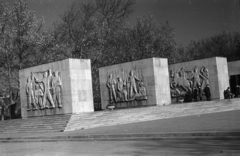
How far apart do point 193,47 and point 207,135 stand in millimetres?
46630

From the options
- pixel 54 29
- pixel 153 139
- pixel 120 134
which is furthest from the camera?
pixel 54 29

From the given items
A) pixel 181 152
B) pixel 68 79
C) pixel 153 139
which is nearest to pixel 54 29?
pixel 68 79

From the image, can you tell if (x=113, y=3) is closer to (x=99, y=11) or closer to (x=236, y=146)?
(x=99, y=11)

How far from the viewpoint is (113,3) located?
140 feet

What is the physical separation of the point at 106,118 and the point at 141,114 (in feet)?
7.76

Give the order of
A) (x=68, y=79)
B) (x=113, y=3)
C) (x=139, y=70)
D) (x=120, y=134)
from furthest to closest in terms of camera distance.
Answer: (x=113, y=3)
(x=139, y=70)
(x=68, y=79)
(x=120, y=134)

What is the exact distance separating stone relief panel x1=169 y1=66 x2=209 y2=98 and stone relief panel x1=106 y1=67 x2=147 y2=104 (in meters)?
6.53

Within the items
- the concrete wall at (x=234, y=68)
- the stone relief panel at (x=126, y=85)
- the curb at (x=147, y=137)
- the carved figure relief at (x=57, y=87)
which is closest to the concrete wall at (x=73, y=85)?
the carved figure relief at (x=57, y=87)

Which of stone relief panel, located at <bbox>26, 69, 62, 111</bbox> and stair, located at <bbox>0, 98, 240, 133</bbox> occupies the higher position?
stone relief panel, located at <bbox>26, 69, 62, 111</bbox>

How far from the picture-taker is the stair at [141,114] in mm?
22250

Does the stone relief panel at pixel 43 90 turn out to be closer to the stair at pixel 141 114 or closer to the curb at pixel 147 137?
the stair at pixel 141 114

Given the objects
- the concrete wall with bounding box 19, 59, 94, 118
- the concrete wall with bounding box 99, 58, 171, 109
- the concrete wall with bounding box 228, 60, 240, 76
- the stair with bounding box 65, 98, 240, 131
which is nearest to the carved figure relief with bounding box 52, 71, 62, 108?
the concrete wall with bounding box 19, 59, 94, 118

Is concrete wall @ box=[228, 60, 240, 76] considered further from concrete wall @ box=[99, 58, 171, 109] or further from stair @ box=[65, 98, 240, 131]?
stair @ box=[65, 98, 240, 131]

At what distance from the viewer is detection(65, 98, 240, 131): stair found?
73.0 ft
